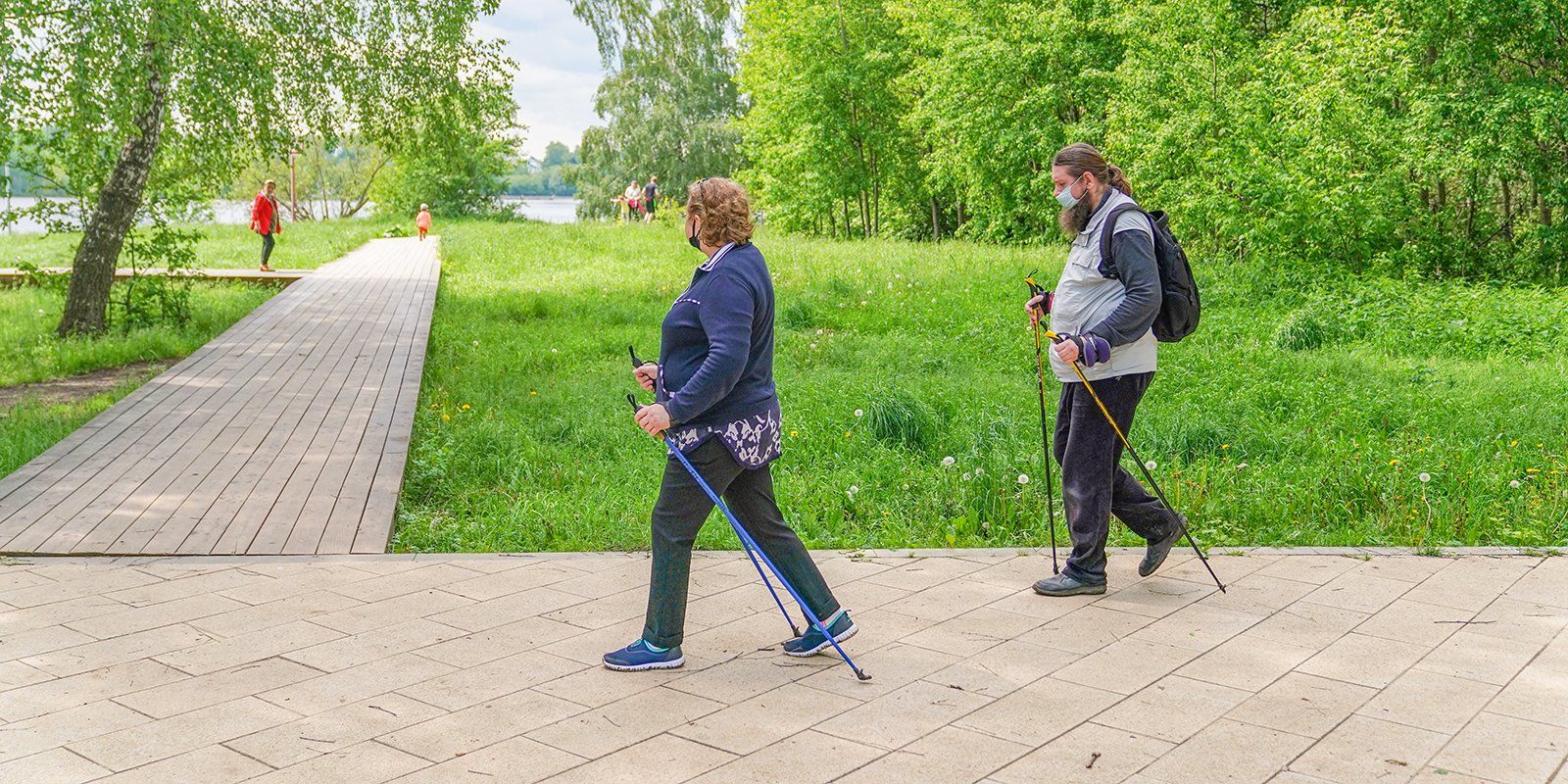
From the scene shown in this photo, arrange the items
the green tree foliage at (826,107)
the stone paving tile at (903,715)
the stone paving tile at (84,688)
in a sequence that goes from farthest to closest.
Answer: the green tree foliage at (826,107) → the stone paving tile at (84,688) → the stone paving tile at (903,715)

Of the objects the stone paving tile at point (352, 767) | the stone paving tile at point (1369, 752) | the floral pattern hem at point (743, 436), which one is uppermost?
the floral pattern hem at point (743, 436)

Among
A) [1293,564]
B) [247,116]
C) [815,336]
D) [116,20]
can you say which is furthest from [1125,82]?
[1293,564]

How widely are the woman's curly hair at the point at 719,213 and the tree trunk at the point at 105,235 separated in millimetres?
11417

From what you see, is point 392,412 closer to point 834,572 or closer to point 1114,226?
point 834,572

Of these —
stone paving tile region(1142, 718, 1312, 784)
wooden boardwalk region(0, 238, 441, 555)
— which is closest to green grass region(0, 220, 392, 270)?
wooden boardwalk region(0, 238, 441, 555)

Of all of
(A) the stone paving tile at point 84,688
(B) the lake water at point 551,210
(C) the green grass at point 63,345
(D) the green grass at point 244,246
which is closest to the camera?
(A) the stone paving tile at point 84,688

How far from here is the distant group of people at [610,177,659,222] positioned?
36281 mm

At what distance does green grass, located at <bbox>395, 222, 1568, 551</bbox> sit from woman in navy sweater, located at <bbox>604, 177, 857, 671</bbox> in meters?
1.76

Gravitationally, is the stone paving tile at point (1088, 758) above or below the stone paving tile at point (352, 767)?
below

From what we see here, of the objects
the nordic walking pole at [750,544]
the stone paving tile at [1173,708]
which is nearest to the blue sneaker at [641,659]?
the nordic walking pole at [750,544]

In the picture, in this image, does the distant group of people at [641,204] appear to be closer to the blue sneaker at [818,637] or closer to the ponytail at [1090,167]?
the ponytail at [1090,167]

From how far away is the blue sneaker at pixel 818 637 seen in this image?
4.46 m

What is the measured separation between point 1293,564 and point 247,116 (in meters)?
12.0

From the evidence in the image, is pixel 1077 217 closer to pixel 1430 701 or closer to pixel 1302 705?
pixel 1302 705
